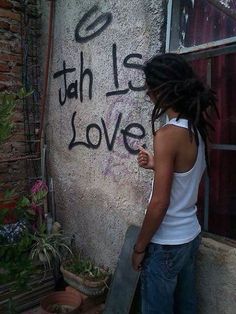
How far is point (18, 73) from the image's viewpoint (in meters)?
3.76

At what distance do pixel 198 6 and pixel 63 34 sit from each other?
1.48 meters

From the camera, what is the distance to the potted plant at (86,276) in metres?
3.03

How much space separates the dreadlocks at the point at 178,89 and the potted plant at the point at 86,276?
5.64 feet

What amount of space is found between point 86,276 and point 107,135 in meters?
1.21

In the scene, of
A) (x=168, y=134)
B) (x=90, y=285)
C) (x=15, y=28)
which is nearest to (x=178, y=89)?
(x=168, y=134)

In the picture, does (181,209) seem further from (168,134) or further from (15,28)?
(15,28)

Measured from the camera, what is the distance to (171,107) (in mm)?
1905

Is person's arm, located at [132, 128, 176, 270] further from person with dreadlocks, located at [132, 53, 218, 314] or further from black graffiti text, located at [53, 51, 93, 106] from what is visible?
black graffiti text, located at [53, 51, 93, 106]

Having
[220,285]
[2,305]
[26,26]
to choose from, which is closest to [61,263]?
[2,305]

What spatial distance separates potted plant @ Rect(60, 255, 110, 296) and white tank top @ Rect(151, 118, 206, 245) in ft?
4.18

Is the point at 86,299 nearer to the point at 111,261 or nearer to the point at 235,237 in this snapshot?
the point at 111,261

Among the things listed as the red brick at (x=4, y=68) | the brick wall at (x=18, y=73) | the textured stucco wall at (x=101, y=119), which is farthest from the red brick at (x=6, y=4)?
the red brick at (x=4, y=68)

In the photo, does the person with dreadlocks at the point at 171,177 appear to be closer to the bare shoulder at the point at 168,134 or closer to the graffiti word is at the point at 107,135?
the bare shoulder at the point at 168,134

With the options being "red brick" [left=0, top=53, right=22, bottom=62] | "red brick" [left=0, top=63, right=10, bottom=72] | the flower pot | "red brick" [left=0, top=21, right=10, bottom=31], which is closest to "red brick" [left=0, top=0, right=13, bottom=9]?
"red brick" [left=0, top=21, right=10, bottom=31]
